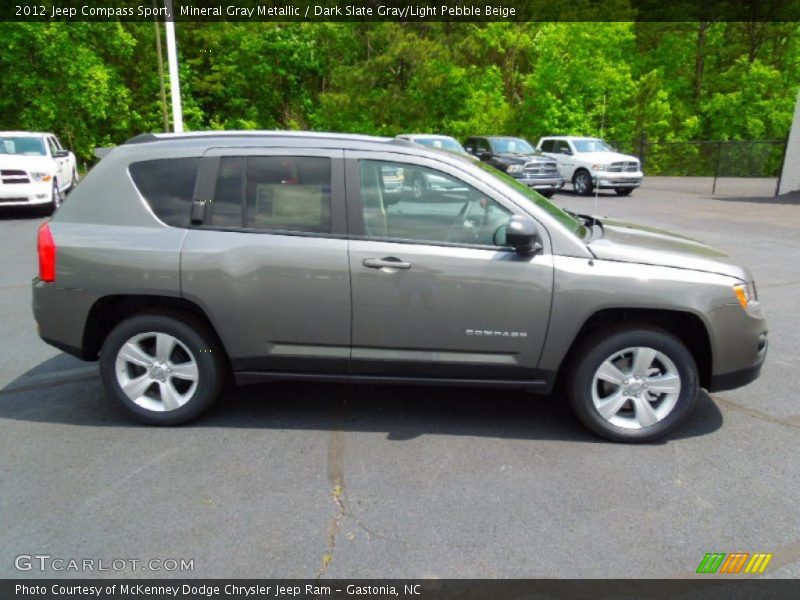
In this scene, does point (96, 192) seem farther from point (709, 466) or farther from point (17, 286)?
point (17, 286)

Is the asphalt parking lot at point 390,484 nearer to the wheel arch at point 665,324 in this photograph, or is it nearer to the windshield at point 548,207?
the wheel arch at point 665,324

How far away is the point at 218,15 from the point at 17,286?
30.2 m

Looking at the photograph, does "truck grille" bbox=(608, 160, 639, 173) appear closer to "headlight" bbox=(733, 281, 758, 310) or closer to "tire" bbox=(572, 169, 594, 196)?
"tire" bbox=(572, 169, 594, 196)

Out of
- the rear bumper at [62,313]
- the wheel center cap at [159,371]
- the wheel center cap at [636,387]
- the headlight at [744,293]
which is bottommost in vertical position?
the wheel center cap at [159,371]

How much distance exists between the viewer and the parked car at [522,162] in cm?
1875

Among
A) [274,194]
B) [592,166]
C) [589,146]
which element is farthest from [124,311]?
[589,146]

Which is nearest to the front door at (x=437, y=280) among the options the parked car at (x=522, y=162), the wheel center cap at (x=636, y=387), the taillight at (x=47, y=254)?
the wheel center cap at (x=636, y=387)

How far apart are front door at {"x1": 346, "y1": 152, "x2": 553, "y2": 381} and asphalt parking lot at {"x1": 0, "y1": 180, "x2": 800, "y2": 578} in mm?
527

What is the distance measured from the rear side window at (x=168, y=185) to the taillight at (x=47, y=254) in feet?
2.06

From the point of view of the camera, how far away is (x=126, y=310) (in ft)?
13.1
